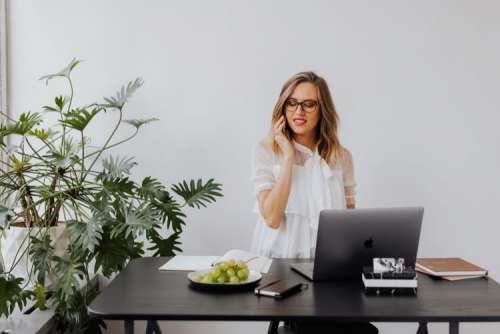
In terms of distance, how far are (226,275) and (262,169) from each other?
0.99 metres

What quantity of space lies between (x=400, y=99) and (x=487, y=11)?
76 centimetres

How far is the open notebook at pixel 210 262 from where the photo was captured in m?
2.18

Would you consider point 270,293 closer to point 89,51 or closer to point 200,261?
point 200,261

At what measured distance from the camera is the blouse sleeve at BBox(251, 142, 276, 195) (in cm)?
277

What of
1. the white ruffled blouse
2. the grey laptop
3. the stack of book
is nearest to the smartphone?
the grey laptop

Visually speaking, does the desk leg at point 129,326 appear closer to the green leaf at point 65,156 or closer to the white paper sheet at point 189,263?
the white paper sheet at point 189,263

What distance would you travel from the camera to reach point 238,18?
3.43 metres

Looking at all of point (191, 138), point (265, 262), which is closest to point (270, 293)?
point (265, 262)

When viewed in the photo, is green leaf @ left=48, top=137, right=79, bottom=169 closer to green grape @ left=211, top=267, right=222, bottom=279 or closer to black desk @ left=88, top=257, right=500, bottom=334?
black desk @ left=88, top=257, right=500, bottom=334

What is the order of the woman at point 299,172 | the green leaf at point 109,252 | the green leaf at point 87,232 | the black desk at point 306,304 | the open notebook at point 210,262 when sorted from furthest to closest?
the woman at point 299,172
the green leaf at point 109,252
the green leaf at point 87,232
the open notebook at point 210,262
the black desk at point 306,304


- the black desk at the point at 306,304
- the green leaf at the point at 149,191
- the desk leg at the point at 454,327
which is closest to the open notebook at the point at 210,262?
the black desk at the point at 306,304

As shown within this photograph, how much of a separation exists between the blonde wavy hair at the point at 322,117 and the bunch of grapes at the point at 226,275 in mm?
1069

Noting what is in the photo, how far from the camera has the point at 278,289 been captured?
1.82m

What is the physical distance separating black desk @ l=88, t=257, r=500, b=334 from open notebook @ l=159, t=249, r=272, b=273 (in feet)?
0.56
